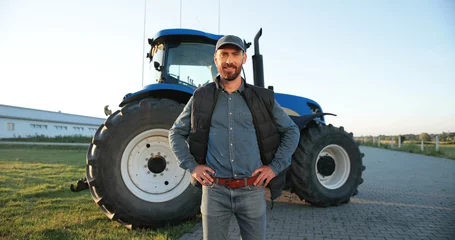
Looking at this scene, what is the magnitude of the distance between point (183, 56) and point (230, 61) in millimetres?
2857

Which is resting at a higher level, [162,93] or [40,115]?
[40,115]

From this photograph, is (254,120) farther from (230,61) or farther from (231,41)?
(231,41)

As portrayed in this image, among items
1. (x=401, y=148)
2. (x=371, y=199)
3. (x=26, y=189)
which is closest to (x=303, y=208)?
(x=371, y=199)

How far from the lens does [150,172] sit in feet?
13.8

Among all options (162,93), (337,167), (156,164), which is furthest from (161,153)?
(337,167)

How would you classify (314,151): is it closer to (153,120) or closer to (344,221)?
(344,221)

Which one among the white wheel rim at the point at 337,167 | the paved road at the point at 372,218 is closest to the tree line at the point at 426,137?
the paved road at the point at 372,218

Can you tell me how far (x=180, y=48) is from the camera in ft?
16.0

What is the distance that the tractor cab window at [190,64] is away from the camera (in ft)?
15.9

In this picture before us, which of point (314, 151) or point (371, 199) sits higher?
point (314, 151)

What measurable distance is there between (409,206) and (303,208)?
1.88 m

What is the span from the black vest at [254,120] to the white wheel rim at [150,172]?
196 centimetres

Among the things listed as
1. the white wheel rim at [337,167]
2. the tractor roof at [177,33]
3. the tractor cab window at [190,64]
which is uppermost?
the tractor roof at [177,33]

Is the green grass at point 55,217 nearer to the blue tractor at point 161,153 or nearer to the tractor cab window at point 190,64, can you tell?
the blue tractor at point 161,153
